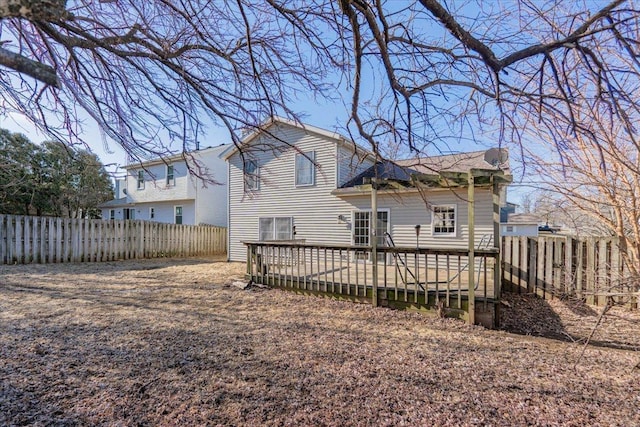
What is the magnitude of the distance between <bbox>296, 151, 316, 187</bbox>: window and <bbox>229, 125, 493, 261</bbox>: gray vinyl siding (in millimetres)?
187

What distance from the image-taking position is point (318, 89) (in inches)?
160

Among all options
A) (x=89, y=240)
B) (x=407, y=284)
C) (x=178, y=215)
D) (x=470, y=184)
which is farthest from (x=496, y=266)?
(x=178, y=215)

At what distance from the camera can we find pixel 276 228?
1267cm

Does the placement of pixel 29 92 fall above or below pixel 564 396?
→ above

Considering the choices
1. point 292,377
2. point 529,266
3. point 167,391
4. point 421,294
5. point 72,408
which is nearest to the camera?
point 72,408

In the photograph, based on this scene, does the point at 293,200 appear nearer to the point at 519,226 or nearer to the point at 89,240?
the point at 89,240

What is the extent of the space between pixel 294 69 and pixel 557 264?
22.2ft

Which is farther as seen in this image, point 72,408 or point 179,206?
point 179,206

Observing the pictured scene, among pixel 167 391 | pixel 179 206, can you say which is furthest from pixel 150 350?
pixel 179 206

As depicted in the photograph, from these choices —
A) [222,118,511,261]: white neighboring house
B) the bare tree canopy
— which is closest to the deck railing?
[222,118,511,261]: white neighboring house

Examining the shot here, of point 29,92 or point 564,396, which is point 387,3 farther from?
point 29,92

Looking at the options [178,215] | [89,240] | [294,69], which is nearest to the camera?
[294,69]

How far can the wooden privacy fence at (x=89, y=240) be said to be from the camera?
1028 cm

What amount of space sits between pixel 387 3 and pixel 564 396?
4.01 meters
